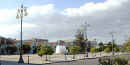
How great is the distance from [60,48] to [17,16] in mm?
49615

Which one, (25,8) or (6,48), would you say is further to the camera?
(6,48)

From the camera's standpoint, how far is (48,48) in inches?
1433

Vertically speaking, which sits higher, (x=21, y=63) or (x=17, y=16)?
(x=17, y=16)

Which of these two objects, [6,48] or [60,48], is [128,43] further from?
[6,48]

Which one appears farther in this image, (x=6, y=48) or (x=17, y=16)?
(x=6, y=48)

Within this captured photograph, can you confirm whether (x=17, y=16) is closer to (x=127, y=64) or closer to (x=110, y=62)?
(x=110, y=62)

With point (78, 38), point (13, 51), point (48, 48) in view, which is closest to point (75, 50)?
point (48, 48)

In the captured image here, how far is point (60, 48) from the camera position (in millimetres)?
75000

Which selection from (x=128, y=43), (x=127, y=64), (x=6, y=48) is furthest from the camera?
(x=6, y=48)

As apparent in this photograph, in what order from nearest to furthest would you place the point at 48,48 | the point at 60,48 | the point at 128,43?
the point at 128,43
the point at 48,48
the point at 60,48

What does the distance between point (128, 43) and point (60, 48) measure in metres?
59.9

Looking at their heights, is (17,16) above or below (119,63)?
above

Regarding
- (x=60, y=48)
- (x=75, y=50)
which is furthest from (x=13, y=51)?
(x=75, y=50)

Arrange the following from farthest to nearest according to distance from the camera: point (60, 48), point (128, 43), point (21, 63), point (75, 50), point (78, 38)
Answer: point (78, 38), point (60, 48), point (75, 50), point (21, 63), point (128, 43)
